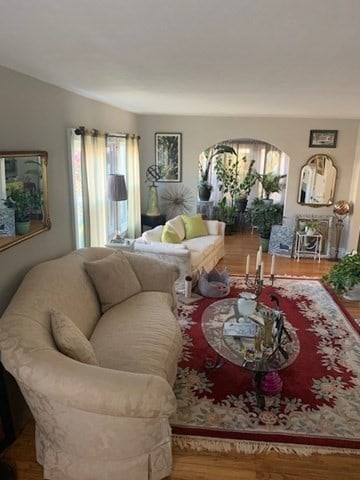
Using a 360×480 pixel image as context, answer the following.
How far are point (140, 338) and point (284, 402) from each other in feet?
4.03

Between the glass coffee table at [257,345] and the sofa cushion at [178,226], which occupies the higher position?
the sofa cushion at [178,226]

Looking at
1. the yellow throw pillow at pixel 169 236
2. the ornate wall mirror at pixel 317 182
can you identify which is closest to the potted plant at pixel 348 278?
the ornate wall mirror at pixel 317 182

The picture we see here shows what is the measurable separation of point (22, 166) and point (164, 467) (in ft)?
7.73

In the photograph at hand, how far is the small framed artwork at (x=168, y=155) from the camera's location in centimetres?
653

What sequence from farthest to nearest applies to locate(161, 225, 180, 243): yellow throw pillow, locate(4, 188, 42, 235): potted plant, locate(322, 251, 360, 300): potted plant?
locate(161, 225, 180, 243): yellow throw pillow, locate(322, 251, 360, 300): potted plant, locate(4, 188, 42, 235): potted plant

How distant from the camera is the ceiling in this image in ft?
4.46

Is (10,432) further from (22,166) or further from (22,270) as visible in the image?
(22,166)

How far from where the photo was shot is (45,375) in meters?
1.82

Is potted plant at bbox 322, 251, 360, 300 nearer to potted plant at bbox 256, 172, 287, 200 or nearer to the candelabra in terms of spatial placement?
the candelabra

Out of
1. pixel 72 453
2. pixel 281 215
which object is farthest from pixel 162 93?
pixel 281 215

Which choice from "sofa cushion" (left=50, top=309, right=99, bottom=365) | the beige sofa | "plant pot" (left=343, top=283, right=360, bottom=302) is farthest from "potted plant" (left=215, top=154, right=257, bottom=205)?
"sofa cushion" (left=50, top=309, right=99, bottom=365)

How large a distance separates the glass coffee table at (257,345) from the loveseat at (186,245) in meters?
1.39

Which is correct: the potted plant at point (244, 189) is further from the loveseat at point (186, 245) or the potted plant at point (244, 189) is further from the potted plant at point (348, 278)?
the potted plant at point (348, 278)

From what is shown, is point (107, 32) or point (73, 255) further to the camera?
point (73, 255)
